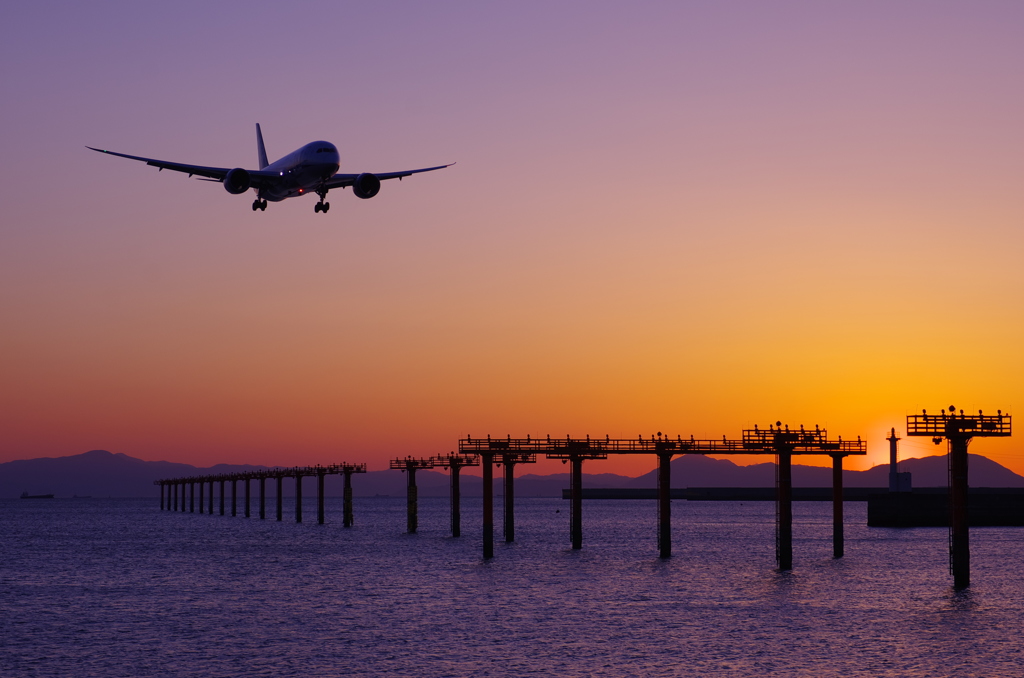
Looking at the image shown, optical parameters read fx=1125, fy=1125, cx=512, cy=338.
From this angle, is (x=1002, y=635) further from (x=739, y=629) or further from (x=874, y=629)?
(x=739, y=629)

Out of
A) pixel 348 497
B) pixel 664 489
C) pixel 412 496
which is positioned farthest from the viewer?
pixel 348 497

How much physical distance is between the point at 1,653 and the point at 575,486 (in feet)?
159

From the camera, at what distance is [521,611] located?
69.2m

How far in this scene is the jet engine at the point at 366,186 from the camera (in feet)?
229

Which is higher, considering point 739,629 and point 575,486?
point 575,486

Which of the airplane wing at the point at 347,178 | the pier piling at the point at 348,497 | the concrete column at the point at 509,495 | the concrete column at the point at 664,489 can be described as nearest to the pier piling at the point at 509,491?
the concrete column at the point at 509,495

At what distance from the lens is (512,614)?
223ft

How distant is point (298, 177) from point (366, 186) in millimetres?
4190

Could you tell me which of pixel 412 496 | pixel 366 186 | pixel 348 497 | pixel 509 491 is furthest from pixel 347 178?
pixel 348 497

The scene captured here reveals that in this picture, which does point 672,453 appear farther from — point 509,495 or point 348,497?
point 348,497

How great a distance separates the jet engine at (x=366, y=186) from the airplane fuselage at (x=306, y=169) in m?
1.62

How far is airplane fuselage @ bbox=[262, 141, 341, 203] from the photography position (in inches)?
2712

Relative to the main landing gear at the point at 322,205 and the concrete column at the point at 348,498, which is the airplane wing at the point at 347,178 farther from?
the concrete column at the point at 348,498

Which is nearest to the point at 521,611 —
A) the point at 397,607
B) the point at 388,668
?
the point at 397,607
